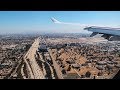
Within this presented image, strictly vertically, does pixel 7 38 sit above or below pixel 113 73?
above

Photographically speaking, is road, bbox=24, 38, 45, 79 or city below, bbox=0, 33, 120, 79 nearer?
city below, bbox=0, 33, 120, 79

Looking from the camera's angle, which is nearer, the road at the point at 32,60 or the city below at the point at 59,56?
the city below at the point at 59,56
